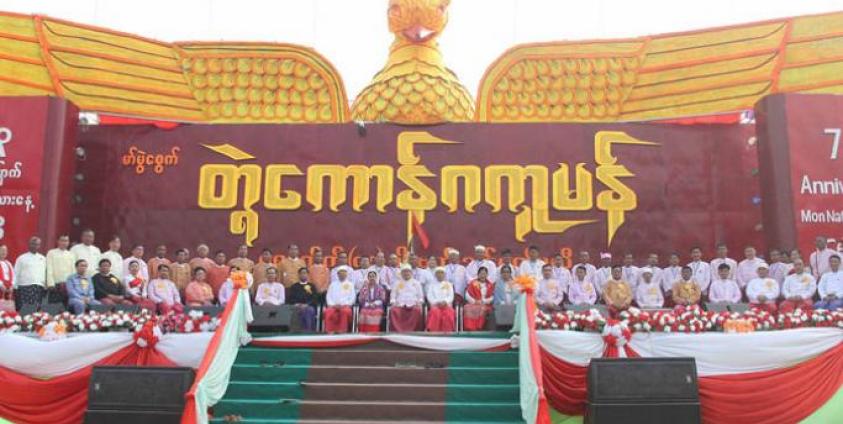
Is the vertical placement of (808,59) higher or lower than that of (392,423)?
higher

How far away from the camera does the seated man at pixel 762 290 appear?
12.3 meters

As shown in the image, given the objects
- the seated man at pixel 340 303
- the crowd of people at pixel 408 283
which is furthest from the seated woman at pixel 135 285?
the seated man at pixel 340 303

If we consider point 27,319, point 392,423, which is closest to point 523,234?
point 392,423

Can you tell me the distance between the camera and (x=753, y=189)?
1459cm

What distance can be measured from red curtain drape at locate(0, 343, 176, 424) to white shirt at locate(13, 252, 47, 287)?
259cm

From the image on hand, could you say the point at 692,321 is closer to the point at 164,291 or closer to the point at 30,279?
the point at 164,291

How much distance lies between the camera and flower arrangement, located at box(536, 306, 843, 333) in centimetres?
995

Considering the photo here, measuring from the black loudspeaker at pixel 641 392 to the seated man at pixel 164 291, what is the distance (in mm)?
6142

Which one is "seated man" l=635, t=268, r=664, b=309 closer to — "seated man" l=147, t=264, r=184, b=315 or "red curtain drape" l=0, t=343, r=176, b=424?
"seated man" l=147, t=264, r=184, b=315

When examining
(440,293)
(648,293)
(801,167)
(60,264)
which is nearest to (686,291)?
(648,293)

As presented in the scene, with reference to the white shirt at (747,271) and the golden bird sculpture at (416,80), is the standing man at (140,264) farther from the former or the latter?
the white shirt at (747,271)

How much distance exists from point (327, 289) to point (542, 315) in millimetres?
Result: 3780

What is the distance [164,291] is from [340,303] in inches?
98.8

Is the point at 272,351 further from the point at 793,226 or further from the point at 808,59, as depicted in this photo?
the point at 808,59
